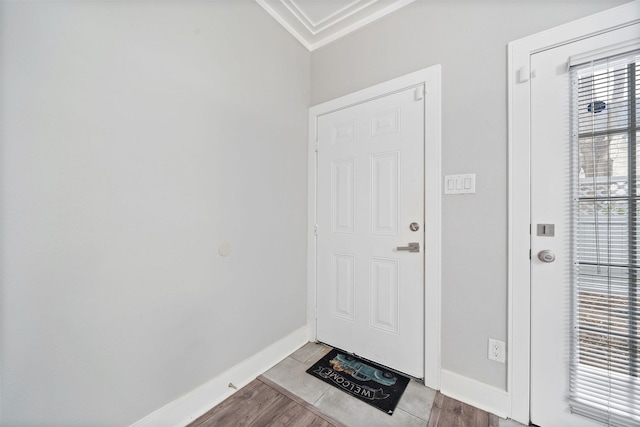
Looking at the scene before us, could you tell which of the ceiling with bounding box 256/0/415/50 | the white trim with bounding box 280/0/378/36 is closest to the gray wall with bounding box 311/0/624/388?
the ceiling with bounding box 256/0/415/50

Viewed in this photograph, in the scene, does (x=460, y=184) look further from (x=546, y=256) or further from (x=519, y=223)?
(x=546, y=256)

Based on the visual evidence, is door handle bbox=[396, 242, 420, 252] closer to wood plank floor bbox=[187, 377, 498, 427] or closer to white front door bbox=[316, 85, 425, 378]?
white front door bbox=[316, 85, 425, 378]

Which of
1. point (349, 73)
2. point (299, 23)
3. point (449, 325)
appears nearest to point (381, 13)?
point (349, 73)

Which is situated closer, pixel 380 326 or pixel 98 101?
pixel 98 101

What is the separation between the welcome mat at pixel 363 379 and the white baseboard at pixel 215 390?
0.30 meters

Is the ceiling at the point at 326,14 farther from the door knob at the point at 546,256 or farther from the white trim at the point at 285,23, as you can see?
the door knob at the point at 546,256

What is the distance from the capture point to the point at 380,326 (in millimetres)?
1822

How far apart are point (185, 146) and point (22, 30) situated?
0.66m

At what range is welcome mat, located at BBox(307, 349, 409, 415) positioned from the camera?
1.50 m

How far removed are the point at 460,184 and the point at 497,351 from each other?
1.00 metres

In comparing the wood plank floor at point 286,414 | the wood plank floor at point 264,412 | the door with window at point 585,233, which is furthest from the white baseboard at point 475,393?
the wood plank floor at point 264,412

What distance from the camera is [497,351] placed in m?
1.40

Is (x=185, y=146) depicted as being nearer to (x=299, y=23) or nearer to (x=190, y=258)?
(x=190, y=258)

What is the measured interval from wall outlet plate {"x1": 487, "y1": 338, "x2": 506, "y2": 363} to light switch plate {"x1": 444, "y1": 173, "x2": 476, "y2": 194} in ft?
2.91
